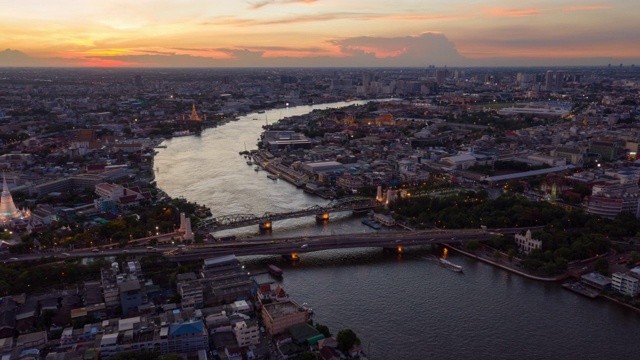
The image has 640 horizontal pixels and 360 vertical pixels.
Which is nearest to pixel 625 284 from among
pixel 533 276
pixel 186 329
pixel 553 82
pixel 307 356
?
pixel 533 276

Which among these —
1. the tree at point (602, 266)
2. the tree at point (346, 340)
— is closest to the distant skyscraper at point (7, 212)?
the tree at point (346, 340)

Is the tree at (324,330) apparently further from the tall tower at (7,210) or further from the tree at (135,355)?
the tall tower at (7,210)

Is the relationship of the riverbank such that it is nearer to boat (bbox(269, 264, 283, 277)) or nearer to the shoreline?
the shoreline

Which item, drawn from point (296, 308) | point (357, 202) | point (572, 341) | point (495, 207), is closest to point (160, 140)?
point (357, 202)

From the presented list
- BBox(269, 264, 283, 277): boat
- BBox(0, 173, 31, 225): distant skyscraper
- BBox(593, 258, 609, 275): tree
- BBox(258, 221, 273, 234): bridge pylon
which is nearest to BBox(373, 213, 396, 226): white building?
BBox(258, 221, 273, 234): bridge pylon

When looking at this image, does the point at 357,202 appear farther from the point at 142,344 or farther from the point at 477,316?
the point at 142,344
